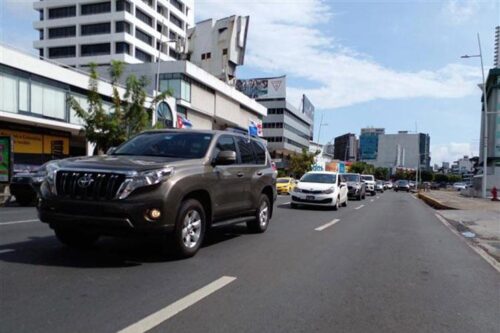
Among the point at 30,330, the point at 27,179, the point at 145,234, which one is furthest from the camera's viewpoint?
the point at 27,179

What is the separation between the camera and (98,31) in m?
68.2

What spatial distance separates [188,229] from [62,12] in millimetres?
73014

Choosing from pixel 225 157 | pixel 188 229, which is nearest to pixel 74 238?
pixel 188 229

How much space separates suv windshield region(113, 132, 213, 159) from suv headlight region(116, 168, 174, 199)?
114 cm

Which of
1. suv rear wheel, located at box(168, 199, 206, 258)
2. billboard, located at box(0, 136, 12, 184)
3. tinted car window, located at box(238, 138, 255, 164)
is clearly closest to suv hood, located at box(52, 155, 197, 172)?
suv rear wheel, located at box(168, 199, 206, 258)

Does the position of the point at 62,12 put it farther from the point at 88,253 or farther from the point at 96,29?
the point at 88,253

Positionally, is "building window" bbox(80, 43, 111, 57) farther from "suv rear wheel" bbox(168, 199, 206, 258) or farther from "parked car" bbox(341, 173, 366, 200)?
"suv rear wheel" bbox(168, 199, 206, 258)

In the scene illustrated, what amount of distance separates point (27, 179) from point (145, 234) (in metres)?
11.4

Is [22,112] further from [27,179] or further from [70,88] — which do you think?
[27,179]

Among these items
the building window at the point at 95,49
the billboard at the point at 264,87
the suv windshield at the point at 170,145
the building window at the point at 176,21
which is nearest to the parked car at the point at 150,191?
the suv windshield at the point at 170,145

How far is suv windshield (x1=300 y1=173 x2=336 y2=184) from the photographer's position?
19.9 m

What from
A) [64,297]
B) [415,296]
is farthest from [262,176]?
[64,297]

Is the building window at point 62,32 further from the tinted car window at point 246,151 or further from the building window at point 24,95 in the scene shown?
the tinted car window at point 246,151

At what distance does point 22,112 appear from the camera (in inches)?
1138
